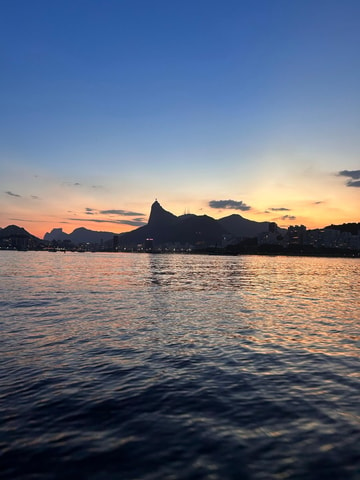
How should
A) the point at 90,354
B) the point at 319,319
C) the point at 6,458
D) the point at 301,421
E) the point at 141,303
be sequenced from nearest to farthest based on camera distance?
→ the point at 6,458, the point at 301,421, the point at 90,354, the point at 319,319, the point at 141,303

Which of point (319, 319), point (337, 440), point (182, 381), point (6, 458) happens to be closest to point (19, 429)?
point (6, 458)

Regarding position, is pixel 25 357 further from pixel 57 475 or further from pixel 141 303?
pixel 141 303

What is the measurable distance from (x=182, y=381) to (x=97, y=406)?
429cm

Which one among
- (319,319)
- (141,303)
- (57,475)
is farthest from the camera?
(141,303)

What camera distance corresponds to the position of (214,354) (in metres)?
19.5

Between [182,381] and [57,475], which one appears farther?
[182,381]

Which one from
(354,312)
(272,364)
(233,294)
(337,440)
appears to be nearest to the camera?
(337,440)

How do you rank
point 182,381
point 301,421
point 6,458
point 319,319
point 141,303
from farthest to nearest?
point 141,303, point 319,319, point 182,381, point 301,421, point 6,458

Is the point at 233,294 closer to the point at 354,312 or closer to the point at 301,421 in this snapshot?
the point at 354,312

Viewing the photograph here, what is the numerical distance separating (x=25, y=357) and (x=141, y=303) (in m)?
22.8

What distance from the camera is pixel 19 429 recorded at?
10562 millimetres

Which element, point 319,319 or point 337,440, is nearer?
point 337,440

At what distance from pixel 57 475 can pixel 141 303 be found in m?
32.5

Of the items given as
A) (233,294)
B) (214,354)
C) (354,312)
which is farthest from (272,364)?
(233,294)
